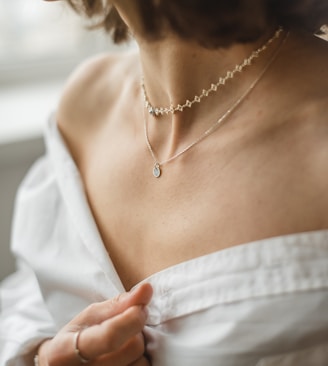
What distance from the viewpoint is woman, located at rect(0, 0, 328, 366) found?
695 millimetres

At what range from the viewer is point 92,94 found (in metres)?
1.12

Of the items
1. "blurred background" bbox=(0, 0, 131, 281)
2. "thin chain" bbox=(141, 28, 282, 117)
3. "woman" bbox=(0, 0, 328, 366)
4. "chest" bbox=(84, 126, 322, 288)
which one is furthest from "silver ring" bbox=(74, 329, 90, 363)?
Result: "blurred background" bbox=(0, 0, 131, 281)

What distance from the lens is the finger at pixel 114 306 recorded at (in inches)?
29.8

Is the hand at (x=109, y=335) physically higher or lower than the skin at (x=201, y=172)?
lower

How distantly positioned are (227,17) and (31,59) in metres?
1.21

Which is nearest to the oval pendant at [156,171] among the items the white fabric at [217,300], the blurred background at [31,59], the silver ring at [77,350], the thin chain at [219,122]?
the thin chain at [219,122]

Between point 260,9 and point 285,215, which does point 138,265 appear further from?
point 260,9

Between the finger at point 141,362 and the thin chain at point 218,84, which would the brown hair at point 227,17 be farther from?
the finger at point 141,362

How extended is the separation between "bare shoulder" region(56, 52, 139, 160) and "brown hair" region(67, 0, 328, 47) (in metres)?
0.30

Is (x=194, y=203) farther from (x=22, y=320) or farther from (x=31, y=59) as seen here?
(x=31, y=59)

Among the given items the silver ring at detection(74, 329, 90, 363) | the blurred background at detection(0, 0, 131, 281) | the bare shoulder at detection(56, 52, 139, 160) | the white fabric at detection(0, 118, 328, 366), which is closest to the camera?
the white fabric at detection(0, 118, 328, 366)

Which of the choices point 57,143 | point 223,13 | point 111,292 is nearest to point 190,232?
point 111,292

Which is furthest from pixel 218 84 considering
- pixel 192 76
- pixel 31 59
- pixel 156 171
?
pixel 31 59

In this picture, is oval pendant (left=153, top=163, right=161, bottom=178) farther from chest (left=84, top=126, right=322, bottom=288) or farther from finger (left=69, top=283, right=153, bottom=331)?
finger (left=69, top=283, right=153, bottom=331)
